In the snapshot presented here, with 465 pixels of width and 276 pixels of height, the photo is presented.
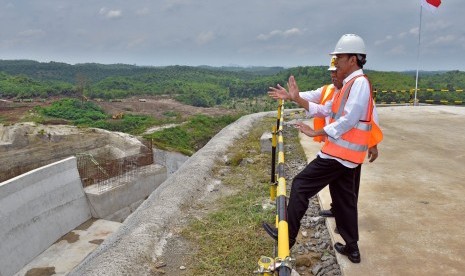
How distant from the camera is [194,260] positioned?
4305 millimetres

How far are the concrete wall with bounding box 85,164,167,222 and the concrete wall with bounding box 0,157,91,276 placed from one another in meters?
0.47

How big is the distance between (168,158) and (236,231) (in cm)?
1567

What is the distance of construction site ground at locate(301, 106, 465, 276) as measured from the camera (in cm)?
355

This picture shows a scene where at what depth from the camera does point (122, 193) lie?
49.4ft

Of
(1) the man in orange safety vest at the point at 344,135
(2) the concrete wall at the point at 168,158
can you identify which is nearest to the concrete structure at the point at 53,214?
(2) the concrete wall at the point at 168,158

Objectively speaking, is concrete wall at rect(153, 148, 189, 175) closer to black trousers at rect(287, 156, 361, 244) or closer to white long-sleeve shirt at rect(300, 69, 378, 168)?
black trousers at rect(287, 156, 361, 244)

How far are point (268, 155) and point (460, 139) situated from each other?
17.0ft

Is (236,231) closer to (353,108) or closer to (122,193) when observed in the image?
(353,108)

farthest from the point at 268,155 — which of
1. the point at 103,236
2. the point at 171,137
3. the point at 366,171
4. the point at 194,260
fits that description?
the point at 171,137

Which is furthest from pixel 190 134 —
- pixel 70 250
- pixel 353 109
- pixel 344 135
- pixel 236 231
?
pixel 353 109

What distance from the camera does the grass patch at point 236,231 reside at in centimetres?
410

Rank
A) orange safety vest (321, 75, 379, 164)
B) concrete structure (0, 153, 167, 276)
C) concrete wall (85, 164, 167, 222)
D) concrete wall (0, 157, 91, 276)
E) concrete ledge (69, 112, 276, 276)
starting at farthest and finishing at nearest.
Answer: concrete wall (85, 164, 167, 222) → concrete structure (0, 153, 167, 276) → concrete wall (0, 157, 91, 276) → concrete ledge (69, 112, 276, 276) → orange safety vest (321, 75, 379, 164)

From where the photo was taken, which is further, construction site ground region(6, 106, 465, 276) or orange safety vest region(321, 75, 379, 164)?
construction site ground region(6, 106, 465, 276)

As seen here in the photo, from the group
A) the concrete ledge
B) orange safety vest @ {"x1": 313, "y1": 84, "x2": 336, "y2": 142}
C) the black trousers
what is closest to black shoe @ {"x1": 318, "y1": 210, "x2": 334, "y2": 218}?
the black trousers
